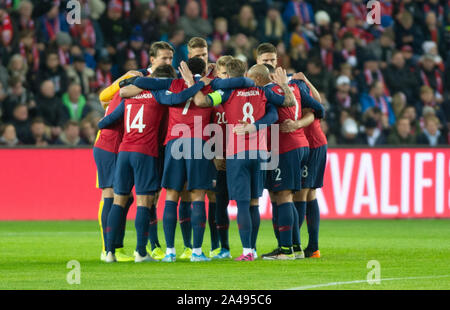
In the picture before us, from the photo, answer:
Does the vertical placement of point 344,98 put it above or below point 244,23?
below

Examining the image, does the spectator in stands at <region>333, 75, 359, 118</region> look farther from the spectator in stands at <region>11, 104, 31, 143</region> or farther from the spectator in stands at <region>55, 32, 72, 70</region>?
the spectator in stands at <region>11, 104, 31, 143</region>

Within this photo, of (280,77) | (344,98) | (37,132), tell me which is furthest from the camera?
(344,98)

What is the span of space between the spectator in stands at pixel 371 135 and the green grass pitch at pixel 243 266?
167 inches

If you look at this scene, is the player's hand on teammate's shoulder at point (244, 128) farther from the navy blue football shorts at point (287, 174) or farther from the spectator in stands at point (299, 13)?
the spectator in stands at point (299, 13)

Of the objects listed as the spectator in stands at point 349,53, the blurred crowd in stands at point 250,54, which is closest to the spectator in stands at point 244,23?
the blurred crowd in stands at point 250,54

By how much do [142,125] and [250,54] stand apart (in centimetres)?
1056

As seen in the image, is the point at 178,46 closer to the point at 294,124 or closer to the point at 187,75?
the point at 294,124

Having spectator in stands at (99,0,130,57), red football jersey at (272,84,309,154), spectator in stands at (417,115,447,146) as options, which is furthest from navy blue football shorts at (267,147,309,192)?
spectator in stands at (99,0,130,57)

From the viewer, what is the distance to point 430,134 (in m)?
20.2

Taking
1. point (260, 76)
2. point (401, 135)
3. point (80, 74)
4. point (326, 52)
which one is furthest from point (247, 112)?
point (326, 52)

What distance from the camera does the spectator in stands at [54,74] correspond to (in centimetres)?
1942

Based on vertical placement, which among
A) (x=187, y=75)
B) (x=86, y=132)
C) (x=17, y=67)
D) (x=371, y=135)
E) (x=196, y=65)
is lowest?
(x=371, y=135)

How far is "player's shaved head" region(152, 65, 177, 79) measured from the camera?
11.0 m
